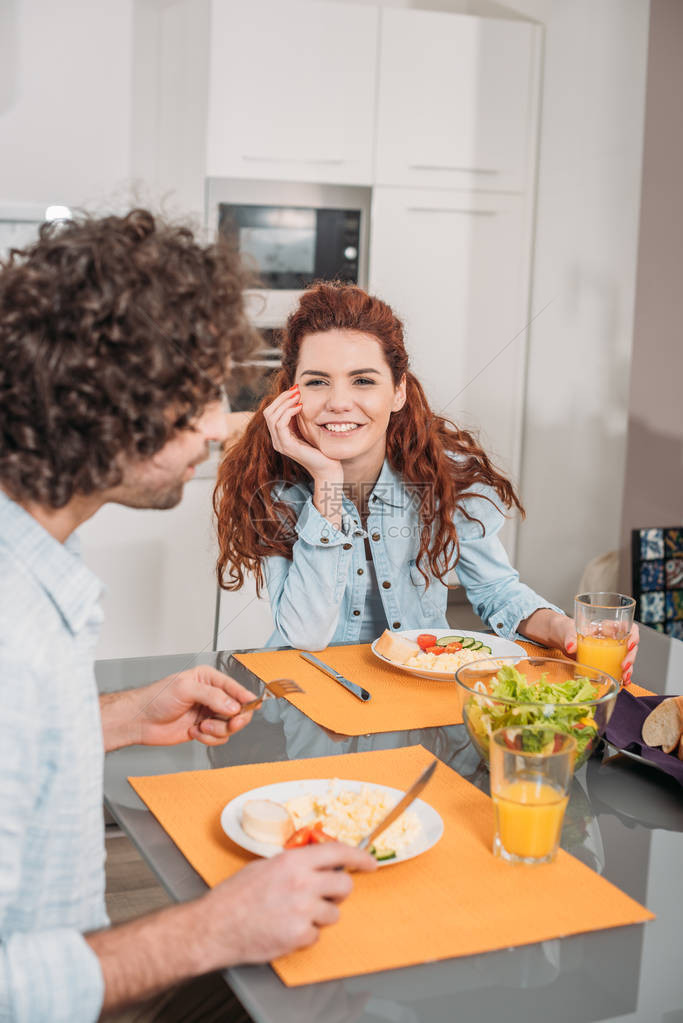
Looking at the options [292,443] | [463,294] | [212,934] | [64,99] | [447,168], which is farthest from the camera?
[463,294]

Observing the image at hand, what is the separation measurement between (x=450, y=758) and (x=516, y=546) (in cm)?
240

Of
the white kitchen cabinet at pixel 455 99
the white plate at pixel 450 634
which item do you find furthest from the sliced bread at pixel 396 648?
the white kitchen cabinet at pixel 455 99

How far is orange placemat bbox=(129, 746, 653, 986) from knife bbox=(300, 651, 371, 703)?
0.21 metres

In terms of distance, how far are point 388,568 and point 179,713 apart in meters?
0.77

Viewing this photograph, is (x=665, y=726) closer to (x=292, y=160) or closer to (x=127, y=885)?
(x=127, y=885)

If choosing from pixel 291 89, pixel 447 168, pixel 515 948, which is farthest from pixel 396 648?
pixel 447 168

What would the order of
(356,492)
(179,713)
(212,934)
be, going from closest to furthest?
(212,934)
(179,713)
(356,492)

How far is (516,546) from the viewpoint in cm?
348

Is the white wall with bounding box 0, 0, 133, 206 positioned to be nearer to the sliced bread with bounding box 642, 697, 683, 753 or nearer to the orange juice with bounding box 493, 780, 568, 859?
the sliced bread with bounding box 642, 697, 683, 753

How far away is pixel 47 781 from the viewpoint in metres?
Result: 0.79

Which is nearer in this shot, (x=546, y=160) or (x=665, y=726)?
(x=665, y=726)

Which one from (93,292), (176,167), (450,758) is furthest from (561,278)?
(93,292)

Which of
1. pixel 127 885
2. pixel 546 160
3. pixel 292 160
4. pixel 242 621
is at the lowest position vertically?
pixel 127 885

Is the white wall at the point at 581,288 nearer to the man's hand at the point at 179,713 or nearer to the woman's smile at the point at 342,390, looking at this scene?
the woman's smile at the point at 342,390
